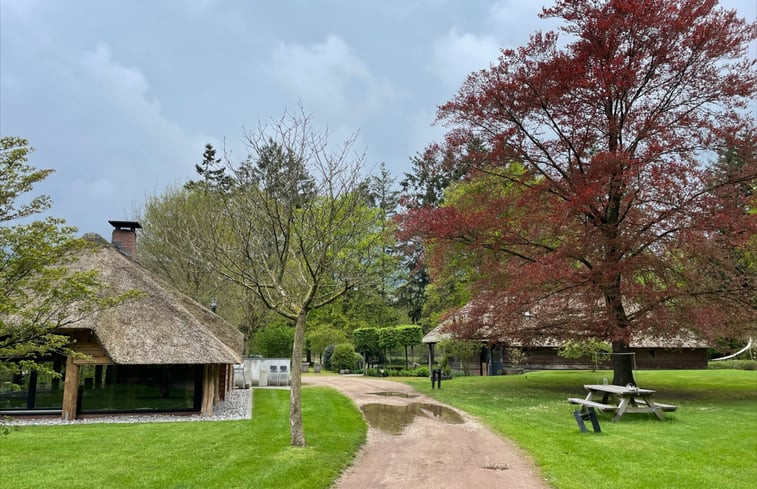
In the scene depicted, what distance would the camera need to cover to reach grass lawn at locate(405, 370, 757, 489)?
8094 mm

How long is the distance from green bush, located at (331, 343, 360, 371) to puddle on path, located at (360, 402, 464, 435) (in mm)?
19137

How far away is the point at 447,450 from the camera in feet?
33.2

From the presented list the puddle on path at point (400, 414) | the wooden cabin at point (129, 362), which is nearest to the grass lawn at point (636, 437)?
the puddle on path at point (400, 414)

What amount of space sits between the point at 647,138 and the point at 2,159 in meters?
17.2

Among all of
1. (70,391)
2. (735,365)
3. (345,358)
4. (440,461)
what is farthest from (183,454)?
(735,365)

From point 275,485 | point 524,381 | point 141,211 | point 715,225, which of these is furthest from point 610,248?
point 141,211

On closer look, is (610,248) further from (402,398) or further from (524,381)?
(524,381)

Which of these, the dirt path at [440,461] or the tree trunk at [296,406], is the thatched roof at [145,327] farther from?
the dirt path at [440,461]

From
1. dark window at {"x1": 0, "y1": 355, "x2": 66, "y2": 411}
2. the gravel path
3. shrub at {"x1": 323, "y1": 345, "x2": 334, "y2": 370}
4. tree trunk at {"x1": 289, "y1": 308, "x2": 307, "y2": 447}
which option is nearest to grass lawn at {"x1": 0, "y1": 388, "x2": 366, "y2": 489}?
tree trunk at {"x1": 289, "y1": 308, "x2": 307, "y2": 447}

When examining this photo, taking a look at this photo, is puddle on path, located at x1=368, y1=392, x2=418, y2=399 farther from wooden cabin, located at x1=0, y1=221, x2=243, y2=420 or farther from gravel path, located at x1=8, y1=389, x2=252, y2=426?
wooden cabin, located at x1=0, y1=221, x2=243, y2=420

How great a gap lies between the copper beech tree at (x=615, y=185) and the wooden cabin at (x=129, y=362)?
8036 millimetres

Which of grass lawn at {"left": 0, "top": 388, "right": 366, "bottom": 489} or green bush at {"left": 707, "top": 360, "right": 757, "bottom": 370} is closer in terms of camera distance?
grass lawn at {"left": 0, "top": 388, "right": 366, "bottom": 489}

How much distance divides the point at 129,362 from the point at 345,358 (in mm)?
22870

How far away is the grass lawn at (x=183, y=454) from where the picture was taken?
7.89m
